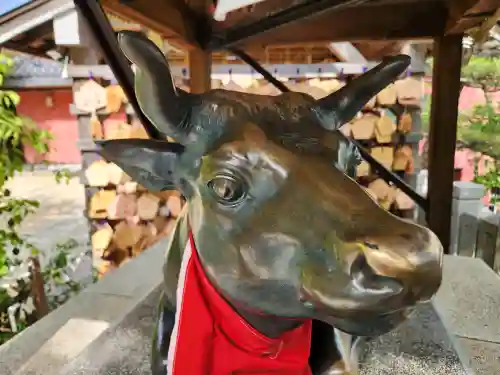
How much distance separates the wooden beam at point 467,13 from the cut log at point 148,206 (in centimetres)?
165

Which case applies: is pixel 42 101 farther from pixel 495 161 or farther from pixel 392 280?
pixel 392 280

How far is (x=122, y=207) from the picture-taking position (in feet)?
7.99

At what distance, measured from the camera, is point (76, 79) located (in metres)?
2.32

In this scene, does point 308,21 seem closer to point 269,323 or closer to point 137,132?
point 269,323

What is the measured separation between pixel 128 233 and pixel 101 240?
152 mm

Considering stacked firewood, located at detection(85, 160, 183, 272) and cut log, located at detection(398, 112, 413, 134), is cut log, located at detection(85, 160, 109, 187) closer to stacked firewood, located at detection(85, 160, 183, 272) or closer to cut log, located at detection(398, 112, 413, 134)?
stacked firewood, located at detection(85, 160, 183, 272)

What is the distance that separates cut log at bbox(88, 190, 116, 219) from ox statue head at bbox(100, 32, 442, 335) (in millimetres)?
1957

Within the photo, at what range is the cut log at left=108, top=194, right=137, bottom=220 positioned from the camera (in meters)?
2.42

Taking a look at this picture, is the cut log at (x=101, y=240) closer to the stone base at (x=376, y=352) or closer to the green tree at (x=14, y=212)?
the green tree at (x=14, y=212)

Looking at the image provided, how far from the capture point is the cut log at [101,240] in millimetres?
2496

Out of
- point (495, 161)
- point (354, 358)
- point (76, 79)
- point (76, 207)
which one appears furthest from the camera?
point (76, 207)

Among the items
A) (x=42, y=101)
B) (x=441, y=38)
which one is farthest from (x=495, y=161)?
(x=42, y=101)

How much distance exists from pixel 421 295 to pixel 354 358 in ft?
1.24

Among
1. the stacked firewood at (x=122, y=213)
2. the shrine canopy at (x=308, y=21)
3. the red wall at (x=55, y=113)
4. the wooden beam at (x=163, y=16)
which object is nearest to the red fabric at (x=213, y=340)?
the wooden beam at (x=163, y=16)
